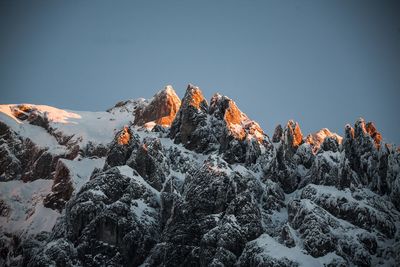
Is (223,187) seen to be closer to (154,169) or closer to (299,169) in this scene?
(154,169)

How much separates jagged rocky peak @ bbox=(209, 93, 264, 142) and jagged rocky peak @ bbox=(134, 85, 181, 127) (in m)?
32.8

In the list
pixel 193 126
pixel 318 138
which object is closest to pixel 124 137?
pixel 193 126

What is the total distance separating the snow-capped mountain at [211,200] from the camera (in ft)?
335

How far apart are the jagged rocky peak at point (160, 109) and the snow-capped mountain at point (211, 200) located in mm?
26430

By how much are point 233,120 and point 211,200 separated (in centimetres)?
3737

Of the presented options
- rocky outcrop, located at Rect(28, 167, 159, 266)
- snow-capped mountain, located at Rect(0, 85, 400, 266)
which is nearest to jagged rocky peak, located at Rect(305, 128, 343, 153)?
snow-capped mountain, located at Rect(0, 85, 400, 266)

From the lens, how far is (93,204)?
11012 cm

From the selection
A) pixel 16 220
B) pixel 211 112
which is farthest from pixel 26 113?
pixel 211 112

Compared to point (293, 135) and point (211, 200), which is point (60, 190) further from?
point (293, 135)

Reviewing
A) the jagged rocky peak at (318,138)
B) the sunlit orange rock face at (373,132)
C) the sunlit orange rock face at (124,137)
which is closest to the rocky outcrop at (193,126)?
the sunlit orange rock face at (124,137)

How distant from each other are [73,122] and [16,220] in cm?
4987

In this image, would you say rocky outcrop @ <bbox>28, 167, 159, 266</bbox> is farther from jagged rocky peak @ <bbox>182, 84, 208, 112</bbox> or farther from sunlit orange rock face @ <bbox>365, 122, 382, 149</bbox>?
sunlit orange rock face @ <bbox>365, 122, 382, 149</bbox>

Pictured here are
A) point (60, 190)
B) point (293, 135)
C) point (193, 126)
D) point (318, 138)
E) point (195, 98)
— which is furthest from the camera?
point (318, 138)

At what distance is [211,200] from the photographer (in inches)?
4294
